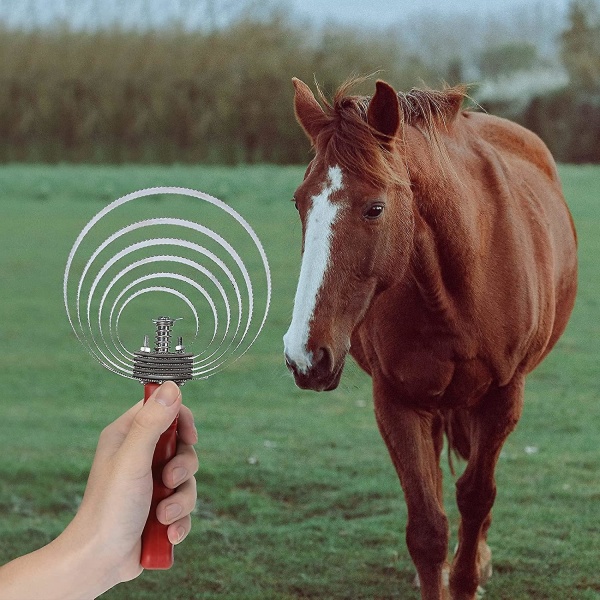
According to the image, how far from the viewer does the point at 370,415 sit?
5840 millimetres

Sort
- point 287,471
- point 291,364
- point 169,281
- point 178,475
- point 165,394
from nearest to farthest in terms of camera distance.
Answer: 1. point 165,394
2. point 178,475
3. point 291,364
4. point 287,471
5. point 169,281

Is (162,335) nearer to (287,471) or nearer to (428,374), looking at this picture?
(428,374)

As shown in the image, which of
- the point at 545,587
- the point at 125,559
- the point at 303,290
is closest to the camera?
the point at 125,559

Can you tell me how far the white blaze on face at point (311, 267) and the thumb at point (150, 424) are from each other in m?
0.63

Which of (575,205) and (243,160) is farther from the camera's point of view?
(243,160)

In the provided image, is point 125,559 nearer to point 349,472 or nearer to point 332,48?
point 349,472

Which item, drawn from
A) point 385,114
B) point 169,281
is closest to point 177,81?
point 169,281

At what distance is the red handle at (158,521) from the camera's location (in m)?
1.51

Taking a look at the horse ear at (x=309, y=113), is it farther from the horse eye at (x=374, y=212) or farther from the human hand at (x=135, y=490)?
the human hand at (x=135, y=490)

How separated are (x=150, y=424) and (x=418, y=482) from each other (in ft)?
4.86

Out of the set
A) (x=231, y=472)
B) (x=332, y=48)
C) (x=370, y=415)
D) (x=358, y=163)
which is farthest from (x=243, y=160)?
(x=358, y=163)

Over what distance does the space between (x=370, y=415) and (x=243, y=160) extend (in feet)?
21.6

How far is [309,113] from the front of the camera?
2395 mm

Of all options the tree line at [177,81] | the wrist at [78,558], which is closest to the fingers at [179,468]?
the wrist at [78,558]
